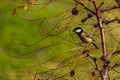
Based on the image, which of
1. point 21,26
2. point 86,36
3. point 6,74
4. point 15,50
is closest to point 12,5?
point 21,26

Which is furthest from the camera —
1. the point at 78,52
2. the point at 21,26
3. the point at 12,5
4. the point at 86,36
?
the point at 12,5

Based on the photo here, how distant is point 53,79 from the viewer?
3.03m

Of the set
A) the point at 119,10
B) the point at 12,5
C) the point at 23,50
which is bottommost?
the point at 119,10

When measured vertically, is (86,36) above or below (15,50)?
below

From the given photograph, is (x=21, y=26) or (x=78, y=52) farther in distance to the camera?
(x=21, y=26)

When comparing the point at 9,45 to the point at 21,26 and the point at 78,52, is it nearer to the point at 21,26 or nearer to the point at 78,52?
the point at 21,26

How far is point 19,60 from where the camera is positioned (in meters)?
8.00

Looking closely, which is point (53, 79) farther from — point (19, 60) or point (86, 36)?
point (19, 60)

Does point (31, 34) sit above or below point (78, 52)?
above

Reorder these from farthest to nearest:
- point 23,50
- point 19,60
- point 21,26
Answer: point 21,26, point 23,50, point 19,60

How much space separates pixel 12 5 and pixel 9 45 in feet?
4.20

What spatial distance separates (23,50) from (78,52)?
5.72 meters

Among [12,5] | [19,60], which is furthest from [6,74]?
[12,5]

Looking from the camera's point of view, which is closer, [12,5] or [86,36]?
[86,36]
